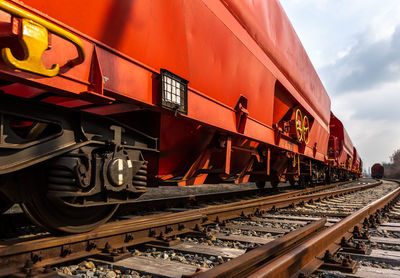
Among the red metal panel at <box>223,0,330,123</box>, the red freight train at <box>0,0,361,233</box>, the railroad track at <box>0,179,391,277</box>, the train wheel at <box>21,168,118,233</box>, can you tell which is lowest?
the railroad track at <box>0,179,391,277</box>

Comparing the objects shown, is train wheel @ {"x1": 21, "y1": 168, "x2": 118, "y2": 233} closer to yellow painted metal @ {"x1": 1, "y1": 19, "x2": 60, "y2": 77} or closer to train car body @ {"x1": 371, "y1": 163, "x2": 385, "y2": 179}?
yellow painted metal @ {"x1": 1, "y1": 19, "x2": 60, "y2": 77}

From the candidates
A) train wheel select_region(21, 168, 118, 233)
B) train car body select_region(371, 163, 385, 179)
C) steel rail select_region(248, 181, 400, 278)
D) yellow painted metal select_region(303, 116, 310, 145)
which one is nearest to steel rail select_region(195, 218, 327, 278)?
steel rail select_region(248, 181, 400, 278)

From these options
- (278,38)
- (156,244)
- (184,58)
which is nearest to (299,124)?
(278,38)

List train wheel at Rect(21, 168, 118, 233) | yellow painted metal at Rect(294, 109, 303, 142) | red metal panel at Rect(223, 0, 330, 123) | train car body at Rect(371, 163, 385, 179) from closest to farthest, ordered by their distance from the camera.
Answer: train wheel at Rect(21, 168, 118, 233) → red metal panel at Rect(223, 0, 330, 123) → yellow painted metal at Rect(294, 109, 303, 142) → train car body at Rect(371, 163, 385, 179)

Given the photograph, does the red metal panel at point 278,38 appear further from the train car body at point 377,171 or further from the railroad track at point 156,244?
the train car body at point 377,171

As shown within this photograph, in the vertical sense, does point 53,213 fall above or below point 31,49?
below

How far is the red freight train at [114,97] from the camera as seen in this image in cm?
195

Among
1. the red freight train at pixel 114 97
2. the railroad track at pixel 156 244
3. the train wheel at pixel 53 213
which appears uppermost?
the red freight train at pixel 114 97

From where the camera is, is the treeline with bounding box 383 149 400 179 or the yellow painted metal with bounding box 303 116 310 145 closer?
the yellow painted metal with bounding box 303 116 310 145

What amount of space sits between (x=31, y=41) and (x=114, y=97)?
0.78 metres

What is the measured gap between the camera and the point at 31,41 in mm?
1672

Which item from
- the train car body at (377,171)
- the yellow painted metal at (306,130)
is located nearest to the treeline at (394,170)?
the train car body at (377,171)

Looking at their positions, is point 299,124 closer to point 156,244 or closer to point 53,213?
point 156,244

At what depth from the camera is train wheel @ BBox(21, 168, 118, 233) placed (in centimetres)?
244
